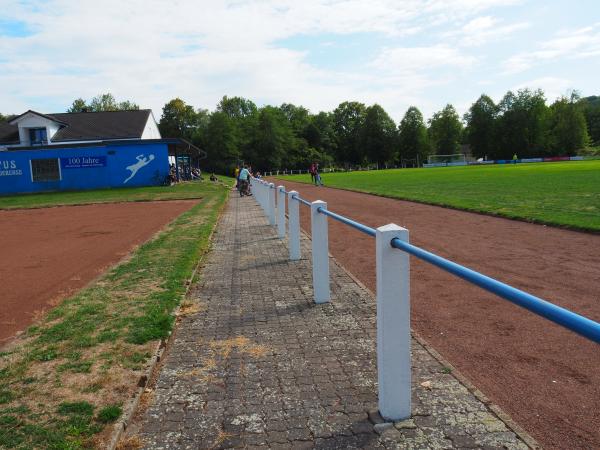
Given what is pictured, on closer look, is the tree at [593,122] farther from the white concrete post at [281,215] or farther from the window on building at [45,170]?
the white concrete post at [281,215]

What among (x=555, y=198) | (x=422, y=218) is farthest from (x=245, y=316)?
(x=555, y=198)

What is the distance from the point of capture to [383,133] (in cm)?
10831

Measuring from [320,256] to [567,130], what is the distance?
102320 mm

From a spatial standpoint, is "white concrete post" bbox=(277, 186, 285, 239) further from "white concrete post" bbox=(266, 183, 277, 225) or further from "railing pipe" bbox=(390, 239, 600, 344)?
"railing pipe" bbox=(390, 239, 600, 344)

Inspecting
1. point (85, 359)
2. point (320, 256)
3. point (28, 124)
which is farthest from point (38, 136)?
point (85, 359)

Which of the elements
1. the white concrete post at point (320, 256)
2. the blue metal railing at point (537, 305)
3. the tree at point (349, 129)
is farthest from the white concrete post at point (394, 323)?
the tree at point (349, 129)

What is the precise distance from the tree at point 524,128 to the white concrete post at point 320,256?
100433 millimetres

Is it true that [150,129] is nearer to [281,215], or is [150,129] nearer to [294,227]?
[281,215]

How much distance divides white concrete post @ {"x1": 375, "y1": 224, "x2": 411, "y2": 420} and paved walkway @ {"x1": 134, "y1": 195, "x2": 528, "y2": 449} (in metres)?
0.14

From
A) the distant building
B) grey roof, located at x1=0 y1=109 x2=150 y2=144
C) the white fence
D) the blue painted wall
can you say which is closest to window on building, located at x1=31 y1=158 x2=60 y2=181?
the distant building

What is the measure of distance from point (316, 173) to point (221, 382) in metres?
31.7

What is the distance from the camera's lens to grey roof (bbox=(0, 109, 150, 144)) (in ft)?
145

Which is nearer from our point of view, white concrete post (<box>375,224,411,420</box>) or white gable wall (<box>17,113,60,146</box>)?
white concrete post (<box>375,224,411,420</box>)

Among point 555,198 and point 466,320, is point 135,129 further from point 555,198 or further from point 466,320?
point 466,320
